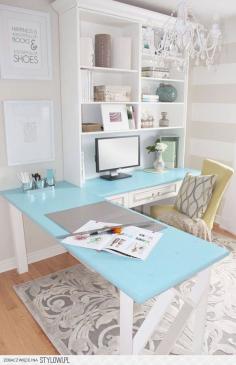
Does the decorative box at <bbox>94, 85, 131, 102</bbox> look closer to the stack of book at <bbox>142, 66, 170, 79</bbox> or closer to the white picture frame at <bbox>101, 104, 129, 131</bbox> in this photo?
the white picture frame at <bbox>101, 104, 129, 131</bbox>

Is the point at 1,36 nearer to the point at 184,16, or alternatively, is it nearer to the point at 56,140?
the point at 56,140

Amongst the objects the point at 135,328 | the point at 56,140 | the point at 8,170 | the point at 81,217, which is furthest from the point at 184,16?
the point at 135,328

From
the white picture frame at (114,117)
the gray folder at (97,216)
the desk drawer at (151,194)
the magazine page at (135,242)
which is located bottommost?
the desk drawer at (151,194)

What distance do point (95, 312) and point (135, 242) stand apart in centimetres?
91

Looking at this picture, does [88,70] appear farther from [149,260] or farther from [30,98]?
[149,260]

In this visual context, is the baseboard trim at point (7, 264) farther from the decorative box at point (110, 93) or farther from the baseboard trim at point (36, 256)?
the decorative box at point (110, 93)

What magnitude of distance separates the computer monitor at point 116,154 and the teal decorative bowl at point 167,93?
0.58 metres

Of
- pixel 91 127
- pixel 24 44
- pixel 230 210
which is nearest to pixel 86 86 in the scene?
pixel 91 127

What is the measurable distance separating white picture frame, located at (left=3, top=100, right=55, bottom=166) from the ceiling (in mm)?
1304

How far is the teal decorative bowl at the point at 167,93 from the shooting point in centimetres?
340

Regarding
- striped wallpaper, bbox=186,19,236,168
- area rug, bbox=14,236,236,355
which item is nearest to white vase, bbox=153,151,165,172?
striped wallpaper, bbox=186,19,236,168

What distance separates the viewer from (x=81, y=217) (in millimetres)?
2043

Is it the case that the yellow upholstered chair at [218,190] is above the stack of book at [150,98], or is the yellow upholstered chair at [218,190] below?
below

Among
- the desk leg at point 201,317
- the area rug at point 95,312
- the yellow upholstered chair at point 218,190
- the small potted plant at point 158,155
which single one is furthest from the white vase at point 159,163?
the desk leg at point 201,317
